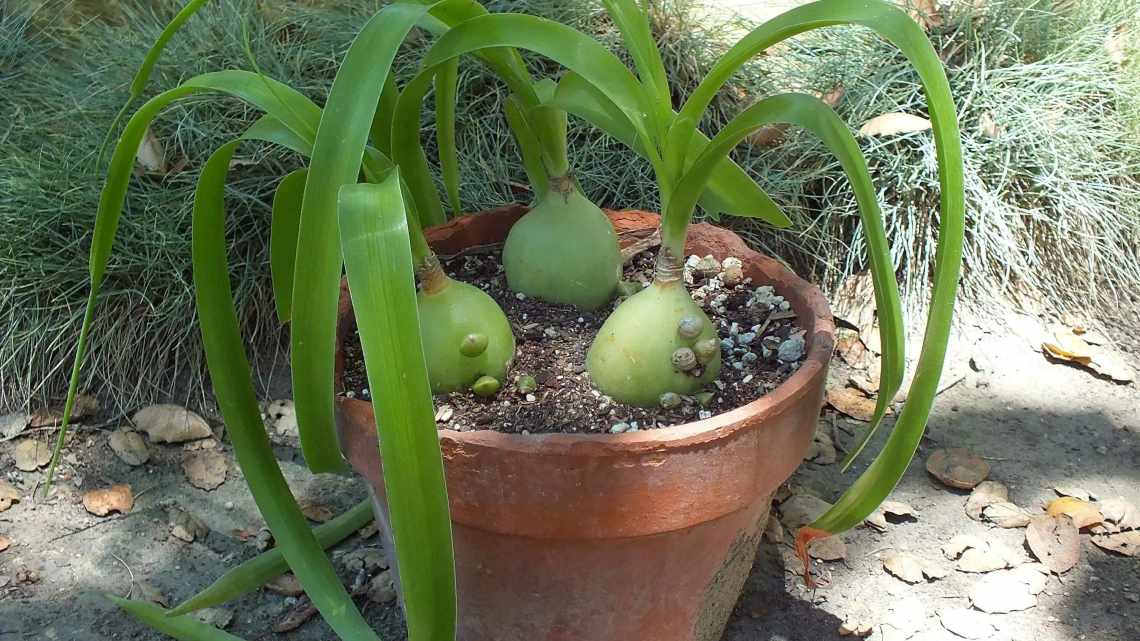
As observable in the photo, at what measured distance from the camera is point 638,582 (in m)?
1.20

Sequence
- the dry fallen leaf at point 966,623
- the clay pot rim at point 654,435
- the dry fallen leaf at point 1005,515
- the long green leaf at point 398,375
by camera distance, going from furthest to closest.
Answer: the dry fallen leaf at point 1005,515
the dry fallen leaf at point 966,623
the clay pot rim at point 654,435
the long green leaf at point 398,375

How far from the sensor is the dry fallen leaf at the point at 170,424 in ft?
6.14

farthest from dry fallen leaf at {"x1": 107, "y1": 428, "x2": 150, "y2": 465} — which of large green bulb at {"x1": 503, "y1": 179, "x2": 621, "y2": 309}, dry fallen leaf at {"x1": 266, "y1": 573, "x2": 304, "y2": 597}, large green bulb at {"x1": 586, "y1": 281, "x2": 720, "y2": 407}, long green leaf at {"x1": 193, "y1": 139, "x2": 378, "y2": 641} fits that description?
large green bulb at {"x1": 586, "y1": 281, "x2": 720, "y2": 407}

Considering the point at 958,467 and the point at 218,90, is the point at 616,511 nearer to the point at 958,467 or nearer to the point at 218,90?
the point at 218,90

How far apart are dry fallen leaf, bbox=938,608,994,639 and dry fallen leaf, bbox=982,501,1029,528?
223 millimetres

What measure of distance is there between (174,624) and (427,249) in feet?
2.05

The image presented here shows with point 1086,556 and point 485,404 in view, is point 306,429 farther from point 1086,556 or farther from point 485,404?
point 1086,556

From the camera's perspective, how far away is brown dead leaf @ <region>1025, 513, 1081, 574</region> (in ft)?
5.20

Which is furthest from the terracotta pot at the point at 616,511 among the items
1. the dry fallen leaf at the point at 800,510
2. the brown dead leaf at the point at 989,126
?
the brown dead leaf at the point at 989,126

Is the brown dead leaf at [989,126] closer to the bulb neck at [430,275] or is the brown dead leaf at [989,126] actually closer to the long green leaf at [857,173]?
the long green leaf at [857,173]

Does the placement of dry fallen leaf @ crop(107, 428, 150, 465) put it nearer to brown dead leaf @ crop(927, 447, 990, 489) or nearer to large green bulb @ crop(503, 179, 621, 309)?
large green bulb @ crop(503, 179, 621, 309)

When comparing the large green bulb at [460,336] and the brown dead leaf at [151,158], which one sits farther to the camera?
the brown dead leaf at [151,158]

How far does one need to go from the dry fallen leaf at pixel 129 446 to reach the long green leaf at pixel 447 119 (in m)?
0.79

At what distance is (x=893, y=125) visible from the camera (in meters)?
2.06
